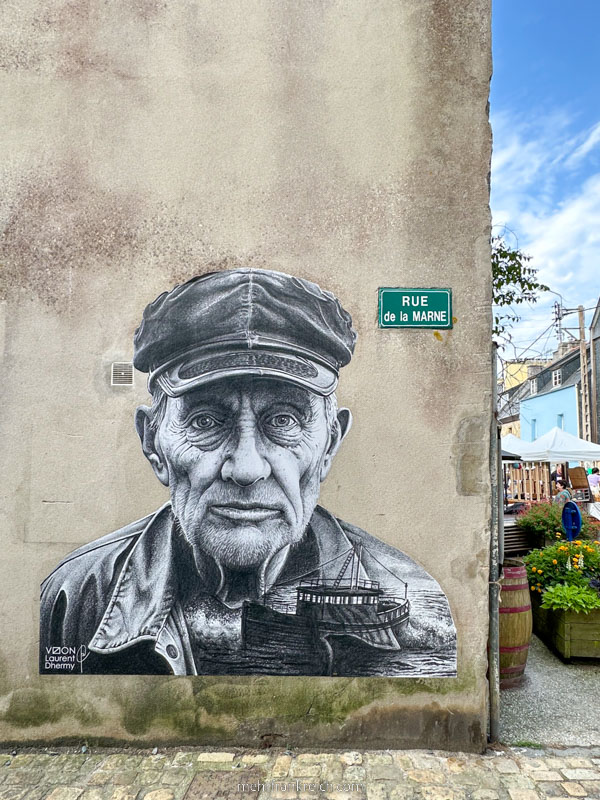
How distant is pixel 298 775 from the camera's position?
333 centimetres

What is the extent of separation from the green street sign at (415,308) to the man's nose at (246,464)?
1.21 meters

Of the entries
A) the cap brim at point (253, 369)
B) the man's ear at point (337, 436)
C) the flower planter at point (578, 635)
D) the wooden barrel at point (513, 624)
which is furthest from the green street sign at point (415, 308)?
the flower planter at point (578, 635)

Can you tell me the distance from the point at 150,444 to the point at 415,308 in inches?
80.8

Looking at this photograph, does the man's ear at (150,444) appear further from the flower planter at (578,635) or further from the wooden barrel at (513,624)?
the flower planter at (578,635)

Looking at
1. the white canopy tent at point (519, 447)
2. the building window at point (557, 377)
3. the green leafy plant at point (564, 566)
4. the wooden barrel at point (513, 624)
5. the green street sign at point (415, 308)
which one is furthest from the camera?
the building window at point (557, 377)

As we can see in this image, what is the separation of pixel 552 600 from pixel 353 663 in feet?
Answer: 8.54

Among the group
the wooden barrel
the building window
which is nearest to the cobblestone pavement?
the wooden barrel

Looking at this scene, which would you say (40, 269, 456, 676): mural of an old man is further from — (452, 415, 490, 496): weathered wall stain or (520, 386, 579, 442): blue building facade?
(520, 386, 579, 442): blue building facade

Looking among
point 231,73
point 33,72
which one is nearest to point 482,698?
point 231,73

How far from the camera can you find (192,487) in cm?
372

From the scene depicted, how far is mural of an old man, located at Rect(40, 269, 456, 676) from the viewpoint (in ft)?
12.0

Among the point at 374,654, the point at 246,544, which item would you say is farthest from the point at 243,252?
the point at 374,654

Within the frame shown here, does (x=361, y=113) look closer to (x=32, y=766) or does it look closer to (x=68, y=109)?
(x=68, y=109)

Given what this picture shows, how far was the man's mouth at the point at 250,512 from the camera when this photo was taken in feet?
12.1
